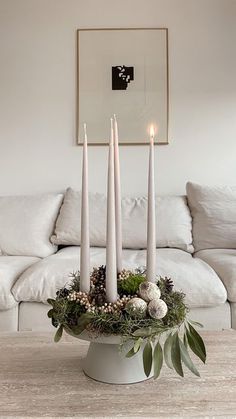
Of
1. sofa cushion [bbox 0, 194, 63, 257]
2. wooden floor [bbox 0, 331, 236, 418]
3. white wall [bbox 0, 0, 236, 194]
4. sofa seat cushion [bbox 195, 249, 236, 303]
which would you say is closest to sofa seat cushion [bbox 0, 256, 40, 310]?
sofa cushion [bbox 0, 194, 63, 257]

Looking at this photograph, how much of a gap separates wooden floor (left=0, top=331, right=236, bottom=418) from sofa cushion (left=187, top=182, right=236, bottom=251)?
149 cm

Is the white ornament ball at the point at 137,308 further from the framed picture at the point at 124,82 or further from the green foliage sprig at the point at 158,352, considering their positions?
the framed picture at the point at 124,82

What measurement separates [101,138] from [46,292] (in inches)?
57.9

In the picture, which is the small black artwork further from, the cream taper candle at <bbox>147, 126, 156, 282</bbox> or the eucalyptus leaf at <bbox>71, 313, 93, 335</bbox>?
the eucalyptus leaf at <bbox>71, 313, 93, 335</bbox>

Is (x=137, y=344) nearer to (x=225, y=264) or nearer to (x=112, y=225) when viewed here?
(x=112, y=225)

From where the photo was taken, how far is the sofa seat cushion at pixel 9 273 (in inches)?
64.9

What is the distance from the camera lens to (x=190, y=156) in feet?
9.27

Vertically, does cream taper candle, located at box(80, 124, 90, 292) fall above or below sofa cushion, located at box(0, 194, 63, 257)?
above

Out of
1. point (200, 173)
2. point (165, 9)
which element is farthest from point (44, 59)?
point (200, 173)

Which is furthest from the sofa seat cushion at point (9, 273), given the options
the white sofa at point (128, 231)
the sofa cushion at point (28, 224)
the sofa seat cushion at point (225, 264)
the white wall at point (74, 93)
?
the sofa seat cushion at point (225, 264)

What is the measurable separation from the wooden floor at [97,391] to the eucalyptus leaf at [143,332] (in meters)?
0.12

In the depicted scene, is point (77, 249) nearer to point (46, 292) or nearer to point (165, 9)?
point (46, 292)

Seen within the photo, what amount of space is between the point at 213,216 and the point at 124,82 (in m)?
1.17

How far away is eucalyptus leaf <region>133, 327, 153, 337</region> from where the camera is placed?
0.71 metres
